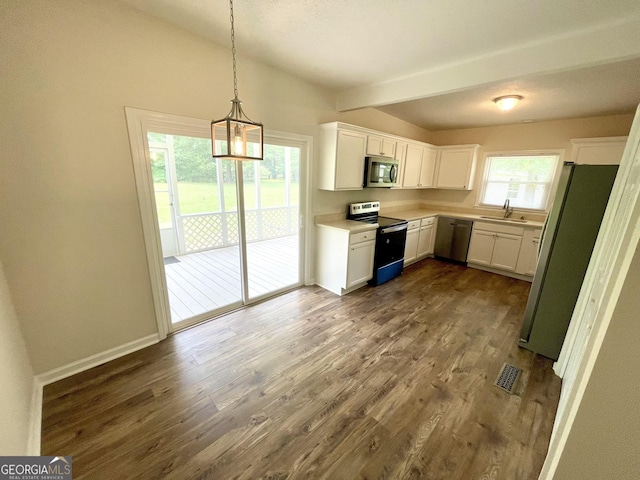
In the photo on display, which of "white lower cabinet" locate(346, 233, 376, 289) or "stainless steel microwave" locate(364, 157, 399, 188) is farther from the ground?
"stainless steel microwave" locate(364, 157, 399, 188)

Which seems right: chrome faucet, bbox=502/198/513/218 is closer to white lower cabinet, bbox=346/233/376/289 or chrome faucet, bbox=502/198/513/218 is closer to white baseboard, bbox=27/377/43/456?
white lower cabinet, bbox=346/233/376/289

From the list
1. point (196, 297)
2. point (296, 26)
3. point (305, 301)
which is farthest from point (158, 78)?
point (305, 301)

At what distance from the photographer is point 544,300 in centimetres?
235

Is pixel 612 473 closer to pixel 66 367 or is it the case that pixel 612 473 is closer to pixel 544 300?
pixel 544 300

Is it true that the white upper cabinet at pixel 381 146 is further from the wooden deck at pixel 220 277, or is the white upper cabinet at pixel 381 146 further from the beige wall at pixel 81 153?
the beige wall at pixel 81 153

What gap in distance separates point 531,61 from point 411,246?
9.77 ft

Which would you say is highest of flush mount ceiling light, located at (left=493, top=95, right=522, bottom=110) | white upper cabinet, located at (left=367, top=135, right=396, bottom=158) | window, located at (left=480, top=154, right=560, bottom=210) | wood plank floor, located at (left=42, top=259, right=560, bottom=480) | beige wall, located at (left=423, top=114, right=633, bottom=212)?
flush mount ceiling light, located at (left=493, top=95, right=522, bottom=110)

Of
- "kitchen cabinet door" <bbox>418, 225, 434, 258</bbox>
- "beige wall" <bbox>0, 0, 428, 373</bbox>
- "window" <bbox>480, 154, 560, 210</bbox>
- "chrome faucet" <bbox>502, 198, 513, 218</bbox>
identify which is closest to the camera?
"beige wall" <bbox>0, 0, 428, 373</bbox>

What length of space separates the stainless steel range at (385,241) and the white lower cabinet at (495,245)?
150cm

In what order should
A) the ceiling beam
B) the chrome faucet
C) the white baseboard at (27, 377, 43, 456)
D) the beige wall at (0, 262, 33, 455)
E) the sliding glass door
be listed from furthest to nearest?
the chrome faucet < the sliding glass door < the ceiling beam < the white baseboard at (27, 377, 43, 456) < the beige wall at (0, 262, 33, 455)

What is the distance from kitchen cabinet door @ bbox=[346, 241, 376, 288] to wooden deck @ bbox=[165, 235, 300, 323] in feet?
2.66

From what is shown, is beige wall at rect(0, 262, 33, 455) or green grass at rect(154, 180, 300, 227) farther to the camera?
green grass at rect(154, 180, 300, 227)

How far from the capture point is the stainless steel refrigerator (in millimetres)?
2031

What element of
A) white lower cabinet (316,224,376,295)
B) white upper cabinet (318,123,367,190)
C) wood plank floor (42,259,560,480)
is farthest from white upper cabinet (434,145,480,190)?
wood plank floor (42,259,560,480)
